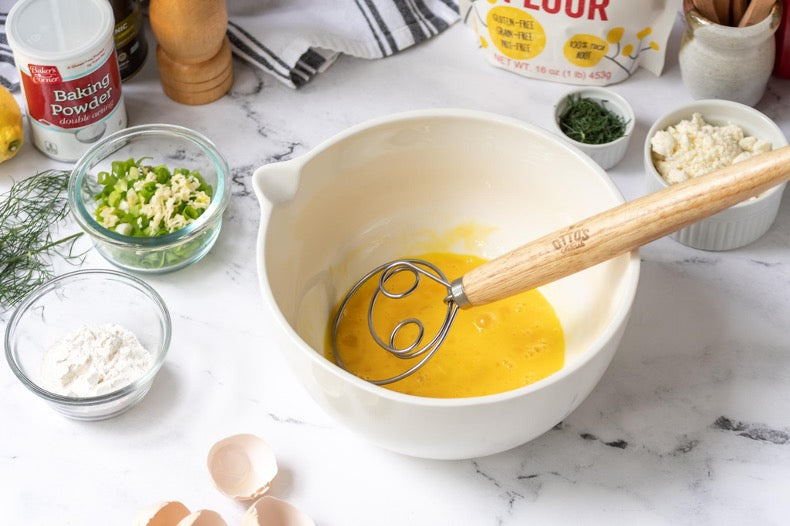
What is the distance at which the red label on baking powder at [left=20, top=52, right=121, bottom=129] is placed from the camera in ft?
4.95

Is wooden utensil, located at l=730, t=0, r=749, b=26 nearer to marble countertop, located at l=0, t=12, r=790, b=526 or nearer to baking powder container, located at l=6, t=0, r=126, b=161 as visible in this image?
marble countertop, located at l=0, t=12, r=790, b=526

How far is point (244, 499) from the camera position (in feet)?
4.18

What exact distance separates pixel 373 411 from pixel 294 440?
0.23 m

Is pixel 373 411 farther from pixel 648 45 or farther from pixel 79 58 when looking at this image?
pixel 648 45

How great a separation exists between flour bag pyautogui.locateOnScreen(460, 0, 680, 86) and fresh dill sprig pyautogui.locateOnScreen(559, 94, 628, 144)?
0.08 m

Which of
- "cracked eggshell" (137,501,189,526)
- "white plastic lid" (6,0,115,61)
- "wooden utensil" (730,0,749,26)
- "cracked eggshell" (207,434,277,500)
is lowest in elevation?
"cracked eggshell" (207,434,277,500)

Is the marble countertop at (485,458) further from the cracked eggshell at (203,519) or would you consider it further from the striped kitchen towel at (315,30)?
the striped kitchen towel at (315,30)

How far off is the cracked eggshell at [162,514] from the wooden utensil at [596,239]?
27 centimetres

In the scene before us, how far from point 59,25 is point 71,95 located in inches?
4.3

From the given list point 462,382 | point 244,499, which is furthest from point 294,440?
point 462,382

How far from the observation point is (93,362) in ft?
4.50

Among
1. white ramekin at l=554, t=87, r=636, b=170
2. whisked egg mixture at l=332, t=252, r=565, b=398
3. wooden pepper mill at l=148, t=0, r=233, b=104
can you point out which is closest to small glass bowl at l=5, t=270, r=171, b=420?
whisked egg mixture at l=332, t=252, r=565, b=398

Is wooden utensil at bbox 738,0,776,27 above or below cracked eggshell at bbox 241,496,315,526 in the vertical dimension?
above

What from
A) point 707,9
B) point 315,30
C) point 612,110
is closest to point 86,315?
point 315,30
